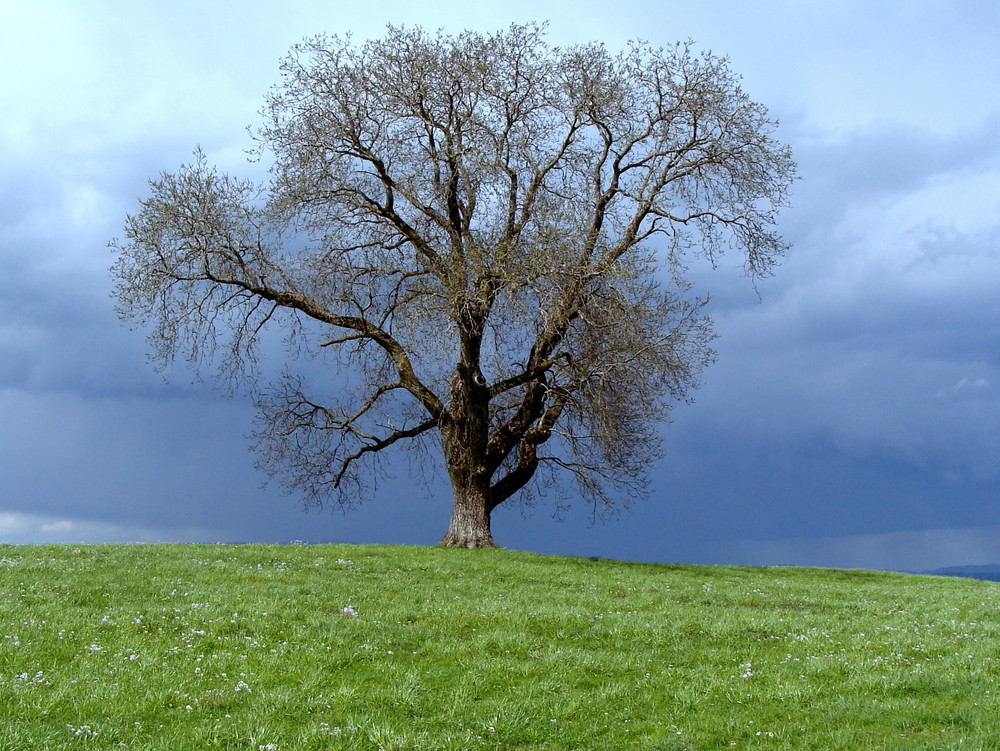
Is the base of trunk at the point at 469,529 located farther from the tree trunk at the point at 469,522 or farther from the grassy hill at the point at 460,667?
the grassy hill at the point at 460,667

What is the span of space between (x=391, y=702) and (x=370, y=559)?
1455cm

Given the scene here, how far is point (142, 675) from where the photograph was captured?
11.6 meters

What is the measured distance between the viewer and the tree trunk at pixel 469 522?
98.7ft

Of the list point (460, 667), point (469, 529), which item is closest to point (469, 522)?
point (469, 529)

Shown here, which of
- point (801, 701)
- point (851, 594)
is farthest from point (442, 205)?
point (801, 701)

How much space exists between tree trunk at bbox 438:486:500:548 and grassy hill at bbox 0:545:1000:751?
29.7 ft

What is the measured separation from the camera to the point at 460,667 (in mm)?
12766

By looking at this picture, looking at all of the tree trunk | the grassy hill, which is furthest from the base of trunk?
the grassy hill

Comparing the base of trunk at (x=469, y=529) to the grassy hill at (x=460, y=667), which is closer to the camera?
the grassy hill at (x=460, y=667)

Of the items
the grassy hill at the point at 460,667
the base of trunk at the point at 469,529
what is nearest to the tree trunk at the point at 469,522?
the base of trunk at the point at 469,529

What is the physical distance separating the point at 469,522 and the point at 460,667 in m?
17.6

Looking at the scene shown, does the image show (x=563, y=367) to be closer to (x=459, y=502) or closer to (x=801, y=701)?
(x=459, y=502)

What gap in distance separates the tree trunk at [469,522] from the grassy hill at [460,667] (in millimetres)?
9058

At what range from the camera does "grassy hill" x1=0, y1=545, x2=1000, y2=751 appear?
10.2 m
